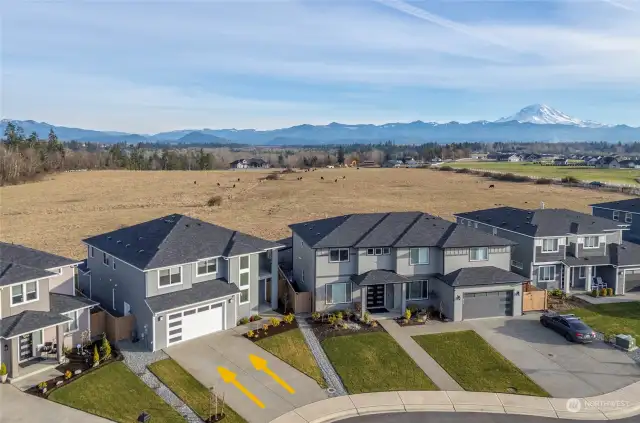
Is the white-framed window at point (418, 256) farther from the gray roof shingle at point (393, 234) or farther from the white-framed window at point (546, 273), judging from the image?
the white-framed window at point (546, 273)

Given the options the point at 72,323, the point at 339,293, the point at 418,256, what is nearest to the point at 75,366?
the point at 72,323

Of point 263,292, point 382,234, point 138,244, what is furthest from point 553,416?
point 138,244

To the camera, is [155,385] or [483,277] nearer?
[155,385]

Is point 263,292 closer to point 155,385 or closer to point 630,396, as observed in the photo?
point 155,385

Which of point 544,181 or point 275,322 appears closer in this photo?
point 275,322

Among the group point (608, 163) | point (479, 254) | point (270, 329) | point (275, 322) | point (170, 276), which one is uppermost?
point (608, 163)

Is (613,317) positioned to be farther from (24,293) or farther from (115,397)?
(24,293)
